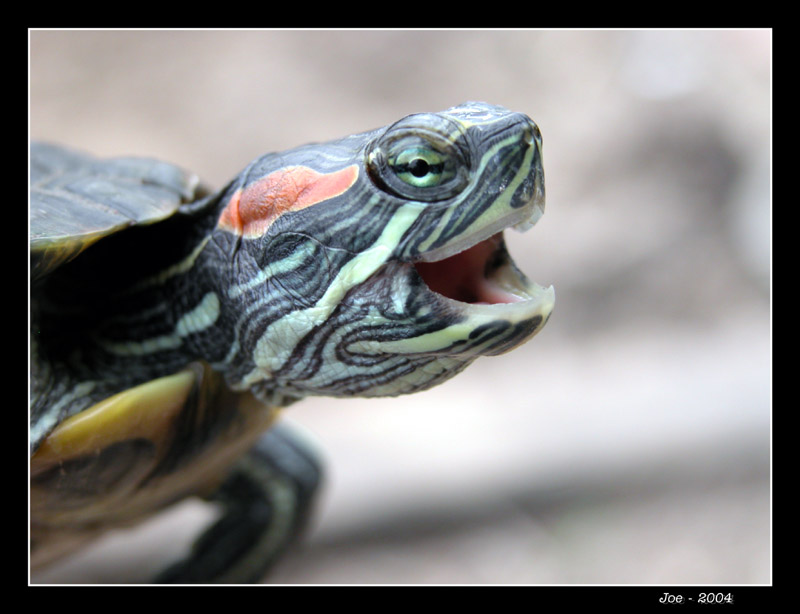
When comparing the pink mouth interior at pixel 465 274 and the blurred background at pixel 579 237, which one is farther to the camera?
the blurred background at pixel 579 237

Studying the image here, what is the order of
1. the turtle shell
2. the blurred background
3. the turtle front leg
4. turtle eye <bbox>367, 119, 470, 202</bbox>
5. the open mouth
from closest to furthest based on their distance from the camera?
turtle eye <bbox>367, 119, 470, 202</bbox> → the open mouth → the turtle shell → the turtle front leg → the blurred background

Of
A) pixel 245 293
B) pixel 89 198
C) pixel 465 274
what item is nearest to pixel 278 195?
pixel 245 293

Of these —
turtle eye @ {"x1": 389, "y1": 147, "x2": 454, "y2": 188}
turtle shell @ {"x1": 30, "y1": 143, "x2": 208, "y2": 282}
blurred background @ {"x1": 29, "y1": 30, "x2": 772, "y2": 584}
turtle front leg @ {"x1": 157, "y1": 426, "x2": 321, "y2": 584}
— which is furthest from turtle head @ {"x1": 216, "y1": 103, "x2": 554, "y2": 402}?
blurred background @ {"x1": 29, "y1": 30, "x2": 772, "y2": 584}

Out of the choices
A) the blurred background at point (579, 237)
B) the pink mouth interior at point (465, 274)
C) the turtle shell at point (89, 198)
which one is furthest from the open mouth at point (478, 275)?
the blurred background at point (579, 237)

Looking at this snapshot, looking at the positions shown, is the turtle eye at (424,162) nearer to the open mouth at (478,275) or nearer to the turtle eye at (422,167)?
the turtle eye at (422,167)

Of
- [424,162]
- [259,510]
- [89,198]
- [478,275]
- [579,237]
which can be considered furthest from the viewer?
[579,237]

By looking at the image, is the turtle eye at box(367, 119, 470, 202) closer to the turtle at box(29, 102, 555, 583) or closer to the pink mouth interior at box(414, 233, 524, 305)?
the turtle at box(29, 102, 555, 583)

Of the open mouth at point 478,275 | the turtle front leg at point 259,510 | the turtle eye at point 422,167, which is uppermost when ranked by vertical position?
the turtle eye at point 422,167

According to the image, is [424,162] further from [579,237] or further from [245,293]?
[579,237]
